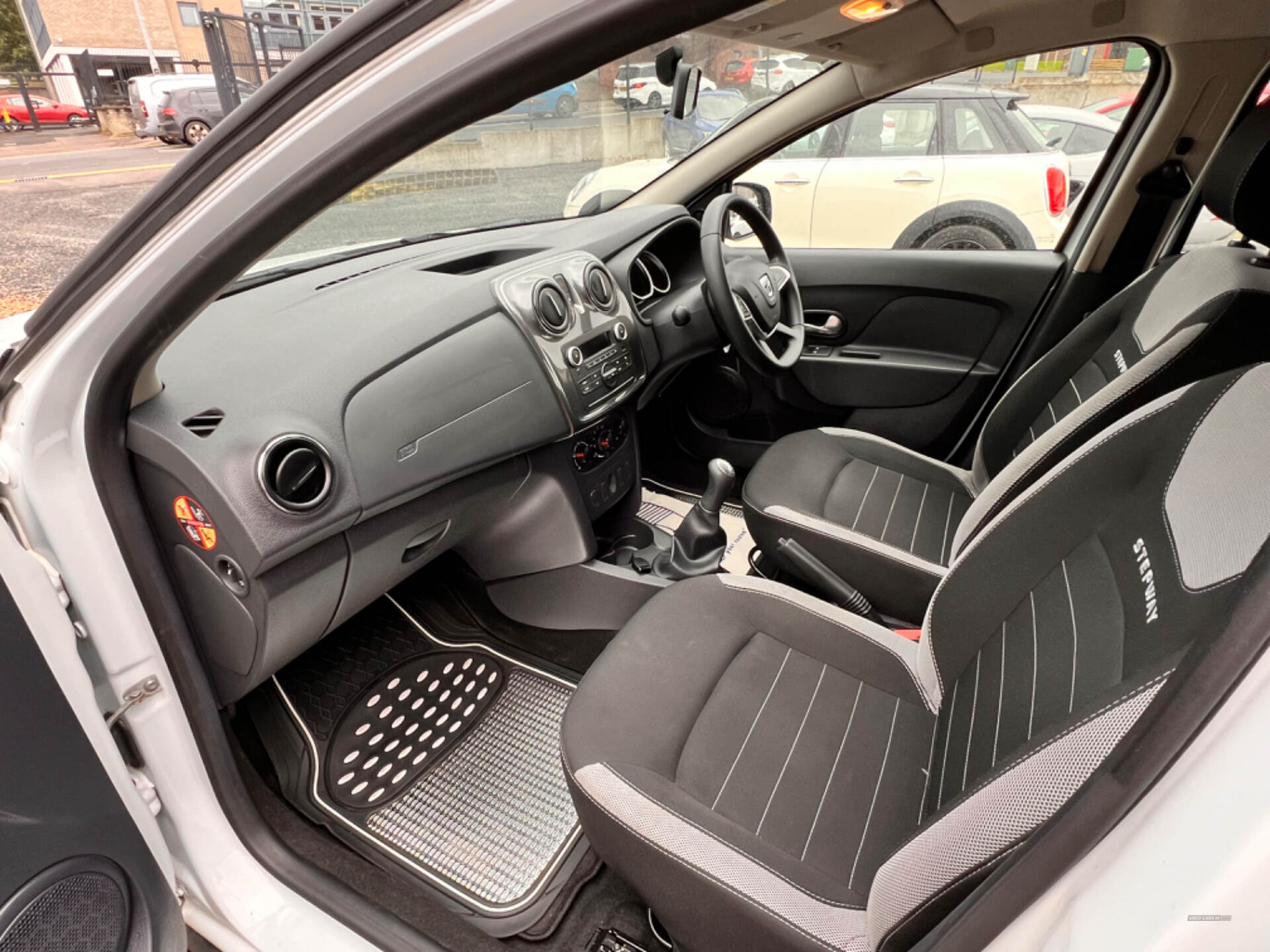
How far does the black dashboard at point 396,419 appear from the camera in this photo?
1051mm

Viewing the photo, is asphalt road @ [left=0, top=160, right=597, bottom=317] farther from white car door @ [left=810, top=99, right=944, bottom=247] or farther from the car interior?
white car door @ [left=810, top=99, right=944, bottom=247]

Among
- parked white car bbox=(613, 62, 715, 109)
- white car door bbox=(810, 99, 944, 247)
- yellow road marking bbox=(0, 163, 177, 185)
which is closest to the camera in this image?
parked white car bbox=(613, 62, 715, 109)

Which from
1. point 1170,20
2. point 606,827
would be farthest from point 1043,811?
point 1170,20

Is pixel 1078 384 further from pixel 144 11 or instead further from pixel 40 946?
pixel 144 11

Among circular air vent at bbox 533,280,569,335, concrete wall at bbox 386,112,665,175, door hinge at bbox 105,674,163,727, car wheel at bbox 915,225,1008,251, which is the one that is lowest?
door hinge at bbox 105,674,163,727

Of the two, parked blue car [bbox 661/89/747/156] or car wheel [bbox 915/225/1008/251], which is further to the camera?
car wheel [bbox 915/225/1008/251]

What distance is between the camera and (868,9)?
1.49 metres

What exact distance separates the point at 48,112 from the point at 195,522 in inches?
393

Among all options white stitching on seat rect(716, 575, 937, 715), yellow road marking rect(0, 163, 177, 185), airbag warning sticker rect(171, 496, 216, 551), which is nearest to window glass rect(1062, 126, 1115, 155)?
white stitching on seat rect(716, 575, 937, 715)

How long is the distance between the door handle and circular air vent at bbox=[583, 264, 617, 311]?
Result: 2.84 ft

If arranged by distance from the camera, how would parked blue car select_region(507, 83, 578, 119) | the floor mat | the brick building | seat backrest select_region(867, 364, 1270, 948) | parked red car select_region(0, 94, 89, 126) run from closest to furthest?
seat backrest select_region(867, 364, 1270, 948)
parked blue car select_region(507, 83, 578, 119)
the floor mat
parked red car select_region(0, 94, 89, 126)
the brick building

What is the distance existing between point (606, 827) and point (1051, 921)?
523mm

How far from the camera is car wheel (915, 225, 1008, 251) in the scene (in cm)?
287

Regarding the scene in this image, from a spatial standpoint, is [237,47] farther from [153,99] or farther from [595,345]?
[153,99]
